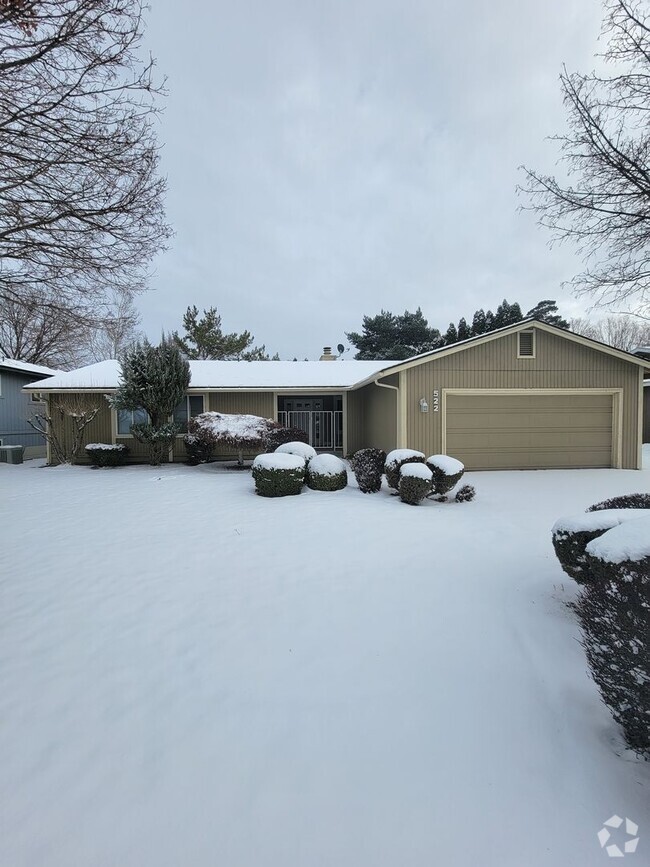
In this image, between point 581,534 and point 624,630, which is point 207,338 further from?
point 624,630

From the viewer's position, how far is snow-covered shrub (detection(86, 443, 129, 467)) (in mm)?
12070

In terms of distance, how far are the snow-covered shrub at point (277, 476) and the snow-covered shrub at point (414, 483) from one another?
204cm

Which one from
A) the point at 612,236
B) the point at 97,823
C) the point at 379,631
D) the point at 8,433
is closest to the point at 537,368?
the point at 612,236

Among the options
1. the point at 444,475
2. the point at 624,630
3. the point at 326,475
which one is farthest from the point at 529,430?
the point at 624,630

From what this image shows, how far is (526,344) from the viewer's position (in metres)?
10.6

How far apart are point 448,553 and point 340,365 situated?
12141mm

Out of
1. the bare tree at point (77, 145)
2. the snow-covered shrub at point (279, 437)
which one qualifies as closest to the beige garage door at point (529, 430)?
the snow-covered shrub at point (279, 437)

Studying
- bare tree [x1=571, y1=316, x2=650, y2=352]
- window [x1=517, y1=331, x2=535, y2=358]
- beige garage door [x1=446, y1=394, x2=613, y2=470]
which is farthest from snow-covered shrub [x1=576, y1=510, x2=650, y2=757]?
bare tree [x1=571, y1=316, x2=650, y2=352]

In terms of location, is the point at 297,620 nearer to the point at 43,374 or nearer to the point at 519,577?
the point at 519,577

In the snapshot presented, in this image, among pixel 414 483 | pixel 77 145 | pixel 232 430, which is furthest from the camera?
pixel 232 430

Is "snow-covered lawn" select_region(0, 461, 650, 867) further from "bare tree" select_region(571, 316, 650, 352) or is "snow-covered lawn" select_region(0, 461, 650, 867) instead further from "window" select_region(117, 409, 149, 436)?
"bare tree" select_region(571, 316, 650, 352)

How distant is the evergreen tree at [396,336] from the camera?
2719cm

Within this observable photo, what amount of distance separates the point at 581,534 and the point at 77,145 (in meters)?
6.02

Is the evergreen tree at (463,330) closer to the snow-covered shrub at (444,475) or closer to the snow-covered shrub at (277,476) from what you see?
the snow-covered shrub at (444,475)
